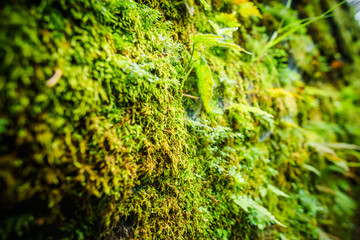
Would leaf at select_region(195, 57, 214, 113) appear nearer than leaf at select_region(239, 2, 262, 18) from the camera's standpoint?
Yes

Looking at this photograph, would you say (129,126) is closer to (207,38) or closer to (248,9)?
(207,38)

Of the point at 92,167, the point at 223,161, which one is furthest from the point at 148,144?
the point at 223,161

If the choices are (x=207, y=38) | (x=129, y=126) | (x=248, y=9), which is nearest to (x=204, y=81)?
(x=207, y=38)

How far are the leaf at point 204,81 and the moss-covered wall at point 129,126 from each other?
0.04ft

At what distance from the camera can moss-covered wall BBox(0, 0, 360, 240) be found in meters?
0.71

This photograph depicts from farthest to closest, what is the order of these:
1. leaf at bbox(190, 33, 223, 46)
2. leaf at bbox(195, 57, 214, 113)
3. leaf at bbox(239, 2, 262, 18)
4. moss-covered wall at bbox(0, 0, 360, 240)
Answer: leaf at bbox(239, 2, 262, 18) < leaf at bbox(195, 57, 214, 113) < leaf at bbox(190, 33, 223, 46) < moss-covered wall at bbox(0, 0, 360, 240)

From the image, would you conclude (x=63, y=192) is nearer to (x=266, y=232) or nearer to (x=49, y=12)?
(x=49, y=12)

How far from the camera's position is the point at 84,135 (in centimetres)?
92

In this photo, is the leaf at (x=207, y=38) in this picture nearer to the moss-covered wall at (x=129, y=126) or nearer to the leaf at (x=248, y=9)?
the moss-covered wall at (x=129, y=126)

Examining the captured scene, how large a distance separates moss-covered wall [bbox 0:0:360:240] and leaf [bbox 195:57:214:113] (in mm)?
12

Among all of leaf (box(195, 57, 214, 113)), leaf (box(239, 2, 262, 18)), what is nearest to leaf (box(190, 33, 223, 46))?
leaf (box(195, 57, 214, 113))

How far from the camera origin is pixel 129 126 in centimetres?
113

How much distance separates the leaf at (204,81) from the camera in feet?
5.43

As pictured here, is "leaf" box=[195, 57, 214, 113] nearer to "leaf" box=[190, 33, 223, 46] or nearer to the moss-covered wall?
the moss-covered wall
